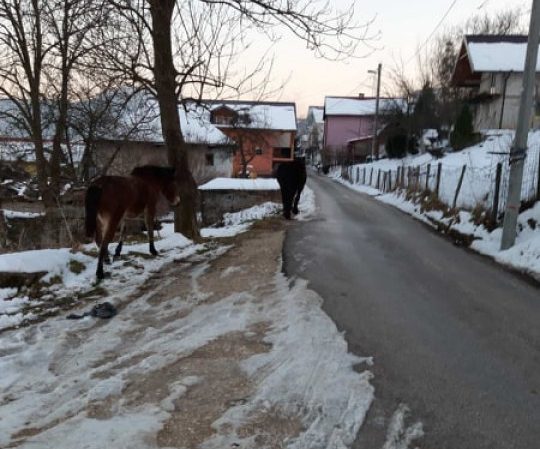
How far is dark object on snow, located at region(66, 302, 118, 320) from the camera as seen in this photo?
526cm

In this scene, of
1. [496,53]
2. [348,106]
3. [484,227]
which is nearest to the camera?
[484,227]

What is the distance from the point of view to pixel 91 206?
6629 mm

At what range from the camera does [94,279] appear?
663 centimetres

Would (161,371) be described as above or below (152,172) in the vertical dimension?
below

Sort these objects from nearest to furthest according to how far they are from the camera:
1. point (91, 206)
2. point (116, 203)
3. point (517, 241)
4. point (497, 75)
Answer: point (91, 206), point (116, 203), point (517, 241), point (497, 75)

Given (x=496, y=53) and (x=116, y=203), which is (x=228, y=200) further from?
(x=496, y=53)

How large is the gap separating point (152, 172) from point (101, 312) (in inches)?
147

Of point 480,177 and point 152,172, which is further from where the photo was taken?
point 480,177

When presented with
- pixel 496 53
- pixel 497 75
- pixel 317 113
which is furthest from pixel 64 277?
pixel 317 113

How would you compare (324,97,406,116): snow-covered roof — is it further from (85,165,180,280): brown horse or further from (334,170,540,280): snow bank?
(85,165,180,280): brown horse

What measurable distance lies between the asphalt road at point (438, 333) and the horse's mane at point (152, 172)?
2.48 m

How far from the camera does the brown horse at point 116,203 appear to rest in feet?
21.8

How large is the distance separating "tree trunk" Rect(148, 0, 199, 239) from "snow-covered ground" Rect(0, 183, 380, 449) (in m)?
4.72

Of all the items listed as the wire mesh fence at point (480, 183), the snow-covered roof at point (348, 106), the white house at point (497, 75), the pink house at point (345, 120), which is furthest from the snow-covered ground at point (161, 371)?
the snow-covered roof at point (348, 106)
